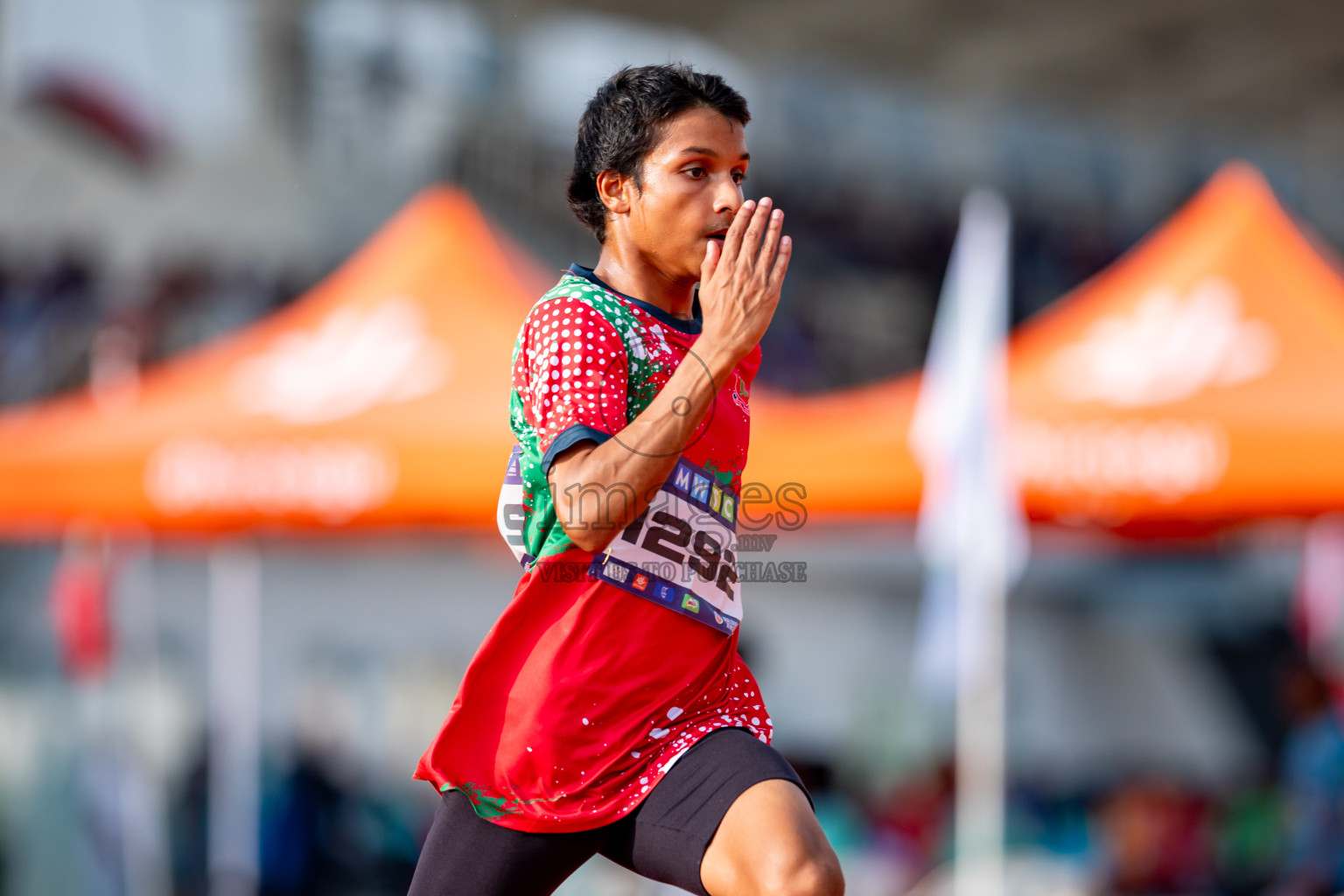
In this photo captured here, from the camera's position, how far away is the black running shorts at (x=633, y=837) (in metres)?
1.92

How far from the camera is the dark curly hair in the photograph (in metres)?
1.99

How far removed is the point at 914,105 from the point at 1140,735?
32.5 feet

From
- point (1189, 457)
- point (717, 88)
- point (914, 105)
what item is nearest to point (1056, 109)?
point (914, 105)

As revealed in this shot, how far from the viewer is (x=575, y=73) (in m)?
15.4

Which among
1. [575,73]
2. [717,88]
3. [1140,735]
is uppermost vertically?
[575,73]

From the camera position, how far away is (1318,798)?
19.6ft

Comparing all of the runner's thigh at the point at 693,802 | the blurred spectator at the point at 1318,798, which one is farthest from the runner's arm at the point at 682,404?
the blurred spectator at the point at 1318,798

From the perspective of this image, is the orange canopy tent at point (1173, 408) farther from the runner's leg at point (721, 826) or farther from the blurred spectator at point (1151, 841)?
the runner's leg at point (721, 826)

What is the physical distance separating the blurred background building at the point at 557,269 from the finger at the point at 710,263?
4.03 meters

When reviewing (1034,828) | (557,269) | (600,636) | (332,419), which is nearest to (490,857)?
(600,636)

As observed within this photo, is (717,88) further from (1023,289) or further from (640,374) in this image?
(1023,289)

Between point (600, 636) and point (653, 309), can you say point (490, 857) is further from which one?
point (653, 309)

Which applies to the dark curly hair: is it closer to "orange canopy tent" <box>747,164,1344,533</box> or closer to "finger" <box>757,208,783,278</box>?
"finger" <box>757,208,783,278</box>

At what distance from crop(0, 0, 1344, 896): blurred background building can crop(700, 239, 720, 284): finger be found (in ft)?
13.2
